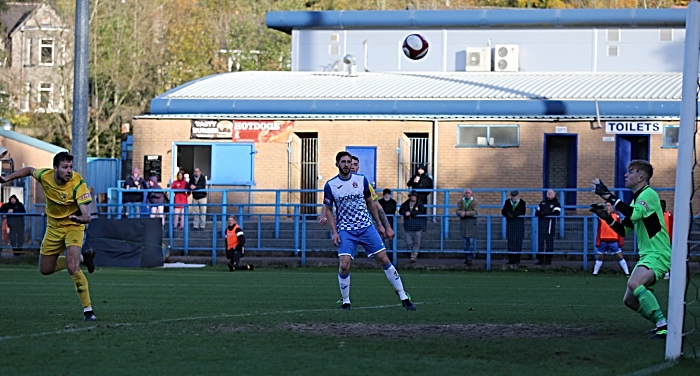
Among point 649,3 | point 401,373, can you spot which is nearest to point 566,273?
point 401,373

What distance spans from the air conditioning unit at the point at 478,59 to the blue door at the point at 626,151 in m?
7.41

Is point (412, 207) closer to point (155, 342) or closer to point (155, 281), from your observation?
point (155, 281)

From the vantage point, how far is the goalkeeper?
10.6 metres


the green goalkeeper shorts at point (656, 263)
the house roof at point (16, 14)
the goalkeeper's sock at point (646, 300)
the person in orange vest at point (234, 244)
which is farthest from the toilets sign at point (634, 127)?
the house roof at point (16, 14)

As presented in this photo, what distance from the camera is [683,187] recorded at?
30.8 ft

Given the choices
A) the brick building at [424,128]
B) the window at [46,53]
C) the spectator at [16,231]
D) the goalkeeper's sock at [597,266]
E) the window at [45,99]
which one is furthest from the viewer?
the window at [46,53]

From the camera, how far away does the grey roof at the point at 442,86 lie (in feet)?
110

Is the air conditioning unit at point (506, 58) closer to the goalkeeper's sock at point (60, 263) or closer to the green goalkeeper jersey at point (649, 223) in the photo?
the goalkeeper's sock at point (60, 263)

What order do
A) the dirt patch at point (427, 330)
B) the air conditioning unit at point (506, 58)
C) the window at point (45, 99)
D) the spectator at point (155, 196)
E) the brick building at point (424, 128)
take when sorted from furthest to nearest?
1. the window at point (45, 99)
2. the air conditioning unit at point (506, 58)
3. the brick building at point (424, 128)
4. the spectator at point (155, 196)
5. the dirt patch at point (427, 330)

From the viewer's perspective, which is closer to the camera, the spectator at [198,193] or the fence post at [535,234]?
the fence post at [535,234]

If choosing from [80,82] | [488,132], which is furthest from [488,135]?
[80,82]

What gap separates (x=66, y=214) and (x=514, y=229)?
15.1 m

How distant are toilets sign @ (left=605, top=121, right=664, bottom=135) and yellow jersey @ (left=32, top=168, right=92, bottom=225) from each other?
22115mm

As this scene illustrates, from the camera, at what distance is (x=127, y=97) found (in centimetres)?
5684
